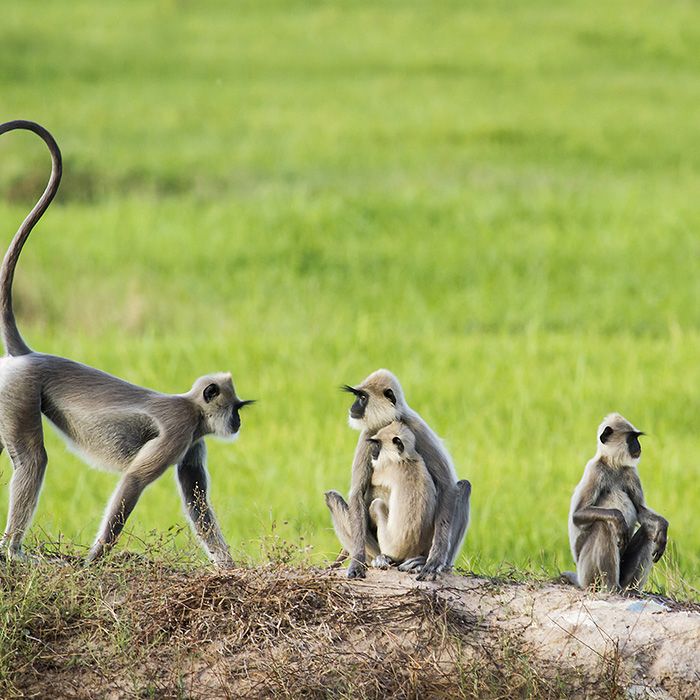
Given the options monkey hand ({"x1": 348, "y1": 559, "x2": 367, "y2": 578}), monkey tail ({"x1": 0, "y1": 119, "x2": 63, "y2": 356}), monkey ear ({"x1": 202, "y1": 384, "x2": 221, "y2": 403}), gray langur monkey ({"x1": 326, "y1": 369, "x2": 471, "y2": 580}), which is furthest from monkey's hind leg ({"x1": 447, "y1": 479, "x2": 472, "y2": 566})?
→ monkey tail ({"x1": 0, "y1": 119, "x2": 63, "y2": 356})

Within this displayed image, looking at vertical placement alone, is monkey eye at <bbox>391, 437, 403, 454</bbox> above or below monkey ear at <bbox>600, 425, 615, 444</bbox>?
below

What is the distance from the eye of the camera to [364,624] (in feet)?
21.4

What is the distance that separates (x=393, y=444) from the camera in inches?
263

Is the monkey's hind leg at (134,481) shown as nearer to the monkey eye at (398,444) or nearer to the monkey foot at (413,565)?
the monkey eye at (398,444)

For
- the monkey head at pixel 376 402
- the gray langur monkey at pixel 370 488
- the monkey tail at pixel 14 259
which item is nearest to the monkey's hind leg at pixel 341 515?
the gray langur monkey at pixel 370 488

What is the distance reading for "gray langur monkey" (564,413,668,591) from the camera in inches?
265

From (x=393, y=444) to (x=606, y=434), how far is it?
1.05m

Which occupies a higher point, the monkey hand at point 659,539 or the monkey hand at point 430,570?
the monkey hand at point 659,539

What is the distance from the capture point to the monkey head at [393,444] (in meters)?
6.65

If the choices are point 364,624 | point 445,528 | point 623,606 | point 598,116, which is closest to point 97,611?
Result: point 364,624

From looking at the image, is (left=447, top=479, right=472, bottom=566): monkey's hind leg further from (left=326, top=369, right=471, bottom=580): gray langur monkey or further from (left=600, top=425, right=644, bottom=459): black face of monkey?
(left=600, top=425, right=644, bottom=459): black face of monkey

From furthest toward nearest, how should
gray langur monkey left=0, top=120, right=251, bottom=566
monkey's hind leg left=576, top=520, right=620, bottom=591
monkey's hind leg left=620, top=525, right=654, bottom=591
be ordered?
monkey's hind leg left=620, top=525, right=654, bottom=591 < monkey's hind leg left=576, top=520, right=620, bottom=591 < gray langur monkey left=0, top=120, right=251, bottom=566

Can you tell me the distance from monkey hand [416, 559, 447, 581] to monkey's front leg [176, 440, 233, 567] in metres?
0.93

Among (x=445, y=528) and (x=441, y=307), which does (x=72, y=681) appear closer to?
(x=445, y=528)
